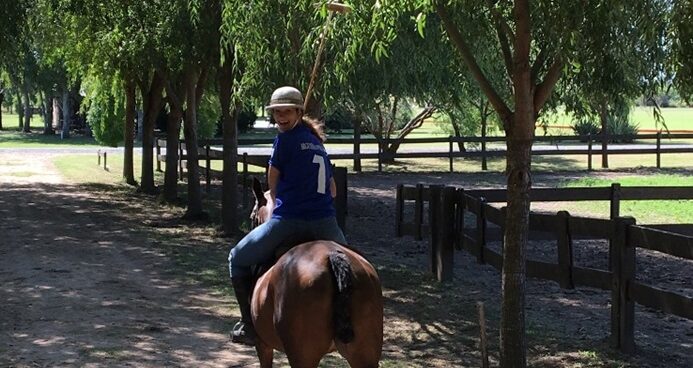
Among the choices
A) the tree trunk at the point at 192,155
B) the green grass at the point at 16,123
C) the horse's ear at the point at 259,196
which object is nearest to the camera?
the horse's ear at the point at 259,196

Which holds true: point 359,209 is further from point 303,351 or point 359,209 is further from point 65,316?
point 303,351

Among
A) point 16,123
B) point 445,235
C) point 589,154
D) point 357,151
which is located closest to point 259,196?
point 445,235

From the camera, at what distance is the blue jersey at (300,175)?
5598 millimetres

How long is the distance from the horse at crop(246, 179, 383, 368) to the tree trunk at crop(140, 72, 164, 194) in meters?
17.7

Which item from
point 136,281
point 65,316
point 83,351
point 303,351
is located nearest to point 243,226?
point 136,281

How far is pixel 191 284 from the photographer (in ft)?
35.4

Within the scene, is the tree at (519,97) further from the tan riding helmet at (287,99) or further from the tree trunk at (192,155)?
the tree trunk at (192,155)

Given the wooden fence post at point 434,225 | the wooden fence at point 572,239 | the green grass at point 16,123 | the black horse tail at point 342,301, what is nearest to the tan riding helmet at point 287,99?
the black horse tail at point 342,301

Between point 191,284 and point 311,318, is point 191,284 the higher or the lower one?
the lower one

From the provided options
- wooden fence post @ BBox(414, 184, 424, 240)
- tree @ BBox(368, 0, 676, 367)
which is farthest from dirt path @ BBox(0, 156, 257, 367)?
wooden fence post @ BBox(414, 184, 424, 240)

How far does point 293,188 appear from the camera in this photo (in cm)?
561

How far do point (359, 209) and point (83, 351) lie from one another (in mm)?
12398

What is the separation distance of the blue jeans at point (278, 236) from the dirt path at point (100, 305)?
178 cm

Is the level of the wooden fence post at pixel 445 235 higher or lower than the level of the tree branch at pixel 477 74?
lower
